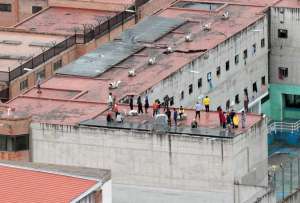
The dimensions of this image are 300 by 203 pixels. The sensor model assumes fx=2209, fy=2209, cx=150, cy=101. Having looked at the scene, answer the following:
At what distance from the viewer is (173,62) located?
195625 mm

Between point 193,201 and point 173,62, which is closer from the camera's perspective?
point 193,201

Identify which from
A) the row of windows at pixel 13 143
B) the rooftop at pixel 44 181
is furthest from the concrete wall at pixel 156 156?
the rooftop at pixel 44 181

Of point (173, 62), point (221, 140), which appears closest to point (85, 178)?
point (221, 140)

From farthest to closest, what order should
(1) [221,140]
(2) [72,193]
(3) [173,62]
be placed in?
(3) [173,62] < (1) [221,140] < (2) [72,193]

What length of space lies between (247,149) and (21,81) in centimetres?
2939

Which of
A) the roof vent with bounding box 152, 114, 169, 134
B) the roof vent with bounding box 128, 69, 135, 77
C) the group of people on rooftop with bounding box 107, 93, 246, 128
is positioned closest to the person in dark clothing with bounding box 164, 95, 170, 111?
the group of people on rooftop with bounding box 107, 93, 246, 128

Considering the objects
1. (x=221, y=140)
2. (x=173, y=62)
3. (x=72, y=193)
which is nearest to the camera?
(x=72, y=193)

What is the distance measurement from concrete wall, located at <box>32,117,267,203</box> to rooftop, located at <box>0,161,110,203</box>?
790 inches

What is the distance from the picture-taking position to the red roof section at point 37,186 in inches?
5846

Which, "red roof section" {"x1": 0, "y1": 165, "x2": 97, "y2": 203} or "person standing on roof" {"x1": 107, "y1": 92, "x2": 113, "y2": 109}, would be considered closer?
"red roof section" {"x1": 0, "y1": 165, "x2": 97, "y2": 203}

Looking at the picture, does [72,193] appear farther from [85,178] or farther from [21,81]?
[21,81]

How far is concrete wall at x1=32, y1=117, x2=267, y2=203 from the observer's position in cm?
17412

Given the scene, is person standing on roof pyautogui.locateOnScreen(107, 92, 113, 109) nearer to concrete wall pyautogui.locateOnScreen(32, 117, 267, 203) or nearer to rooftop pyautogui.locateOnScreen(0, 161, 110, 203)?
concrete wall pyautogui.locateOnScreen(32, 117, 267, 203)

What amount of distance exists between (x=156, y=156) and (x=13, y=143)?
12216 millimetres
